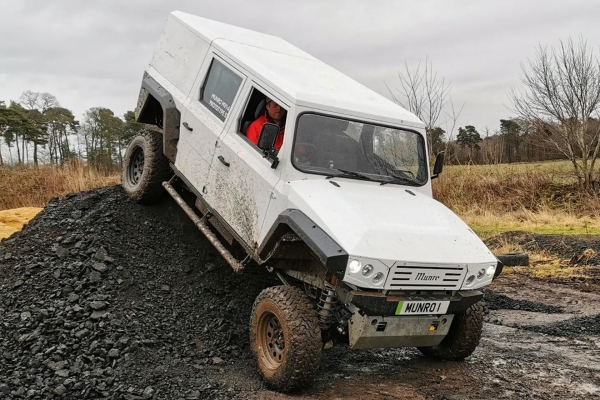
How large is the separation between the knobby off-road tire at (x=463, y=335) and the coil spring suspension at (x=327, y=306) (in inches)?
55.0

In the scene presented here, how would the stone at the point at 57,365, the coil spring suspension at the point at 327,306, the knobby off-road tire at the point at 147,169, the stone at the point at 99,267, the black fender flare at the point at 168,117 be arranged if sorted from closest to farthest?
1. the coil spring suspension at the point at 327,306
2. the stone at the point at 57,365
3. the stone at the point at 99,267
4. the black fender flare at the point at 168,117
5. the knobby off-road tire at the point at 147,169

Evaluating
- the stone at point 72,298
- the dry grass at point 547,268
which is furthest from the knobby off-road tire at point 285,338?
the dry grass at point 547,268

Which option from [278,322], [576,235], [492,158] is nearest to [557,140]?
[492,158]

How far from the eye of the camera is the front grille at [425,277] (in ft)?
14.8

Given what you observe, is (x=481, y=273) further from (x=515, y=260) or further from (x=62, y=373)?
(x=515, y=260)

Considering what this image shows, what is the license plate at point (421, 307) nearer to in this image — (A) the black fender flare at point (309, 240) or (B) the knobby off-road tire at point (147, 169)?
(A) the black fender flare at point (309, 240)

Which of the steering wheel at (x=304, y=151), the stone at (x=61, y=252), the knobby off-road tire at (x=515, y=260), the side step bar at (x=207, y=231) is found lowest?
the knobby off-road tire at (x=515, y=260)

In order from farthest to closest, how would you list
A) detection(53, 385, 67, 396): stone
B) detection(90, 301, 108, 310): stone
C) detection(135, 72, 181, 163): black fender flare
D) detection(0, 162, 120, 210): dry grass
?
1. detection(0, 162, 120, 210): dry grass
2. detection(135, 72, 181, 163): black fender flare
3. detection(90, 301, 108, 310): stone
4. detection(53, 385, 67, 396): stone

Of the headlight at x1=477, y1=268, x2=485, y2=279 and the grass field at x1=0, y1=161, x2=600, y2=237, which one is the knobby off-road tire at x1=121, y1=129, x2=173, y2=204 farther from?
the grass field at x1=0, y1=161, x2=600, y2=237

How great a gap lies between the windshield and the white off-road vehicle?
0.5 inches

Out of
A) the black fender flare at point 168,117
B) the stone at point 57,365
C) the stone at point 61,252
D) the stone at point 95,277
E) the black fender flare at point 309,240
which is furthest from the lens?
the black fender flare at point 168,117

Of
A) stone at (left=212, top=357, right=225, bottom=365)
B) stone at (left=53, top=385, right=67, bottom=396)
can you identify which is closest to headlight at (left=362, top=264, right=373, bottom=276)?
stone at (left=212, top=357, right=225, bottom=365)

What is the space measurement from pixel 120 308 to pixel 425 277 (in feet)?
10.2

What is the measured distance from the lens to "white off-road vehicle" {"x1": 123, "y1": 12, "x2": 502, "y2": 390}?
461 centimetres
